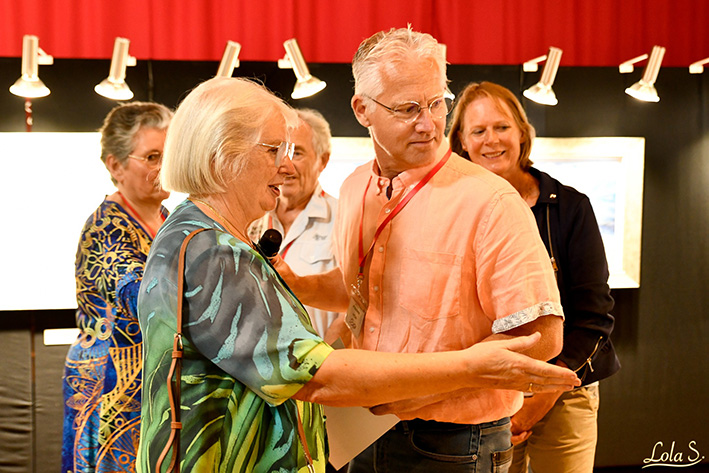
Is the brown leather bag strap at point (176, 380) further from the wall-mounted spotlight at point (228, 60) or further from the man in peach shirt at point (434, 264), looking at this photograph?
the wall-mounted spotlight at point (228, 60)

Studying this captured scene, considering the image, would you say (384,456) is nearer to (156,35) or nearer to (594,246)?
(594,246)

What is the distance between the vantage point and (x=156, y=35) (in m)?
4.77

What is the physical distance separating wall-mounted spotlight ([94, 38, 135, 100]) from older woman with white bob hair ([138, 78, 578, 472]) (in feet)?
8.91

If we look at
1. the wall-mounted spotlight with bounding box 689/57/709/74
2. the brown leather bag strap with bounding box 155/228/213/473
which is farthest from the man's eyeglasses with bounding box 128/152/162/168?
the wall-mounted spotlight with bounding box 689/57/709/74

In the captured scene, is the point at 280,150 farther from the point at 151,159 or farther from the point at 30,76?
the point at 30,76

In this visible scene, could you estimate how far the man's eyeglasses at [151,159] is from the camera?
2850mm

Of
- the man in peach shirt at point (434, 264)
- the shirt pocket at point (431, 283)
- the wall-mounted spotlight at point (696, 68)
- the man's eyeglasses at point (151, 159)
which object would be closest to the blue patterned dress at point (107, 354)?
the man's eyeglasses at point (151, 159)

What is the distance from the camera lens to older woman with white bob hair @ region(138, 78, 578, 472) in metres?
1.23

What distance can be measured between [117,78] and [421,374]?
10.3 ft

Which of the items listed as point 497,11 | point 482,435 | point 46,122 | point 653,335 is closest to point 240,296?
point 482,435

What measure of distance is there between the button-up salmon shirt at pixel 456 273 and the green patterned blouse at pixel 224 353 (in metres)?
0.48

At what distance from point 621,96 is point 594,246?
2641 millimetres

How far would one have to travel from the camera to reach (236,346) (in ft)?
3.98

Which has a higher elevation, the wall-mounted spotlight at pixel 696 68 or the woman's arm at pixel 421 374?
the wall-mounted spotlight at pixel 696 68
